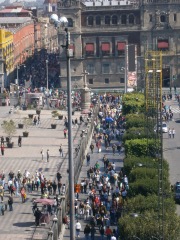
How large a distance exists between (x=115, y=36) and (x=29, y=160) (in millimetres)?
52812

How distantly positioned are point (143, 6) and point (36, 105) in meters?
24.4

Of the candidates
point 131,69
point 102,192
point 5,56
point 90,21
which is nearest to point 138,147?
point 102,192

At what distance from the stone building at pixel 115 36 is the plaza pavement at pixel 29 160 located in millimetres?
19913

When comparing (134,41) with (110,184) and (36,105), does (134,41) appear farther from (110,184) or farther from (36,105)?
(110,184)

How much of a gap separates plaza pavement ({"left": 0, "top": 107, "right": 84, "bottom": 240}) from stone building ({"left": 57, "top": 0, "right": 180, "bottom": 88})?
784 inches

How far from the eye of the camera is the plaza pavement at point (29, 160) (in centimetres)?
4446

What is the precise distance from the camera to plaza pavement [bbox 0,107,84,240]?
44.5 m

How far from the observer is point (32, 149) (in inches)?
2783

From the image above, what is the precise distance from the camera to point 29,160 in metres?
65.6

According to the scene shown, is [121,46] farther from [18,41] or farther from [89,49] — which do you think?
[18,41]

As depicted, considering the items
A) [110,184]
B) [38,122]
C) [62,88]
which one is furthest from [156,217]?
[62,88]

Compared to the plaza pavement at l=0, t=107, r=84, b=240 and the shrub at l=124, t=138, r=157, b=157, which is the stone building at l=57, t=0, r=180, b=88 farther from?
the shrub at l=124, t=138, r=157, b=157

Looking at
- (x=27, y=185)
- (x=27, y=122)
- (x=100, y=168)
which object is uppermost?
(x=27, y=122)

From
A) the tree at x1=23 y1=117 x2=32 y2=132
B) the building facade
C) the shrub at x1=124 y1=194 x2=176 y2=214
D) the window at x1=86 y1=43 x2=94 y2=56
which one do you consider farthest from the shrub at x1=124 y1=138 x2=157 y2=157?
the building facade
